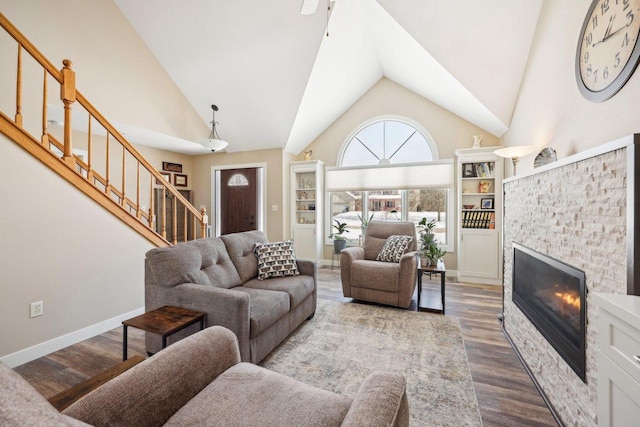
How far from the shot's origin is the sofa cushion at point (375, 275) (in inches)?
124

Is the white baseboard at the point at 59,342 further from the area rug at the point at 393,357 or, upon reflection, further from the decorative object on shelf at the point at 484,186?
the decorative object on shelf at the point at 484,186

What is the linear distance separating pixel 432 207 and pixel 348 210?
5.04 ft

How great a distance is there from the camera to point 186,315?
1903 mm

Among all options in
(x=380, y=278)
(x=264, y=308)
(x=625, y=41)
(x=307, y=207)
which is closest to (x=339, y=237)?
(x=307, y=207)

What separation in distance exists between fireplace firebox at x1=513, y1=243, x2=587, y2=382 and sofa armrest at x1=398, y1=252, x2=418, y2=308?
3.17 feet

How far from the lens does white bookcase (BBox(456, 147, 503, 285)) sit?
413 cm

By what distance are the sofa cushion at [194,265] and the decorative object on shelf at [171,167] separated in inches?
156

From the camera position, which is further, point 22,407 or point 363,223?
point 363,223

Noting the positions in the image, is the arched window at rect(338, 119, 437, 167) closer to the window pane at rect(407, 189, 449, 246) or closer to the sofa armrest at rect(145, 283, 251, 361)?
the window pane at rect(407, 189, 449, 246)

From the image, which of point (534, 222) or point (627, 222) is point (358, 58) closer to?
point (534, 222)

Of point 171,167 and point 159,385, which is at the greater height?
point 171,167

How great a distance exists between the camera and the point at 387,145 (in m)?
5.15

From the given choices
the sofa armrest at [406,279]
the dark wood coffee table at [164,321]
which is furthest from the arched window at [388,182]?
the dark wood coffee table at [164,321]

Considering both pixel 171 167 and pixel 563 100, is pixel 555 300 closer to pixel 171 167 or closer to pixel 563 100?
pixel 563 100
